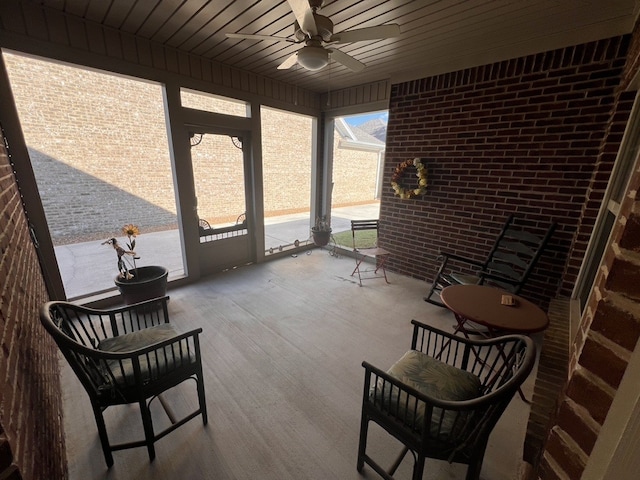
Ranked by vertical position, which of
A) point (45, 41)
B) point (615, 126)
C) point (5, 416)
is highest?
point (45, 41)

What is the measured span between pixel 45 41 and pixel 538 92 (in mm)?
4361

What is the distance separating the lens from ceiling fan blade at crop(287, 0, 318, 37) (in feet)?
5.20

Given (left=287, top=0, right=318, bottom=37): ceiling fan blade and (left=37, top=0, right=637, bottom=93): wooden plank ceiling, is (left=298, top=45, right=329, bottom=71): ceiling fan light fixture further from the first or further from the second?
(left=37, top=0, right=637, bottom=93): wooden plank ceiling

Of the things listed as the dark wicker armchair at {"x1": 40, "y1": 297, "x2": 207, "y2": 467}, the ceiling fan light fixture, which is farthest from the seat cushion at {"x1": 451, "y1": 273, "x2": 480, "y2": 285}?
the dark wicker armchair at {"x1": 40, "y1": 297, "x2": 207, "y2": 467}

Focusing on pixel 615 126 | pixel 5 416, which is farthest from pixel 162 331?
pixel 615 126

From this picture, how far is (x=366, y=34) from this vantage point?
183cm

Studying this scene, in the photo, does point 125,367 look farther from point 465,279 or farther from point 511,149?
point 511,149

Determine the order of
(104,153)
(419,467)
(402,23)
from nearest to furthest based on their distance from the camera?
(419,467)
(402,23)
(104,153)

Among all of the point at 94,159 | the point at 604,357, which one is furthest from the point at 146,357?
the point at 94,159

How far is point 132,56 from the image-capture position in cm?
266

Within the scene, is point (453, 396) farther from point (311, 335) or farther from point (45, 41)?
point (45, 41)

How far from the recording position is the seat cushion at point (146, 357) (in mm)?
1380

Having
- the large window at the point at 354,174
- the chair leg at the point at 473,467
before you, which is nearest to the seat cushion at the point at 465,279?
the chair leg at the point at 473,467

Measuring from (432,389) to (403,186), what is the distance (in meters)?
2.85
